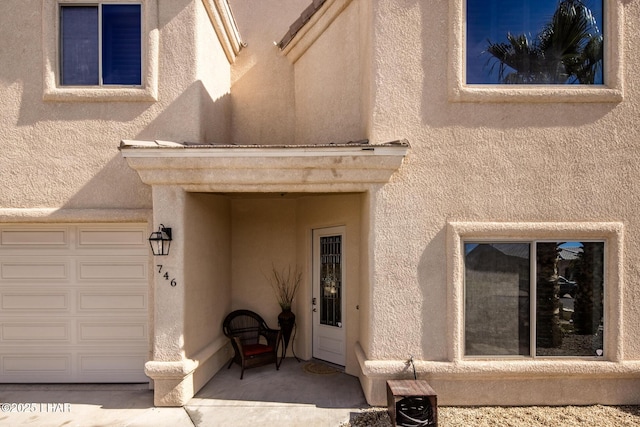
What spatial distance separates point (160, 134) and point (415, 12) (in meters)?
5.05

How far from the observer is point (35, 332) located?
6.97 m

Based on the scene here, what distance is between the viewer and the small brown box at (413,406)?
17.0ft

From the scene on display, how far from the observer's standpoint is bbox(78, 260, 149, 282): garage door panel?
6.96 metres

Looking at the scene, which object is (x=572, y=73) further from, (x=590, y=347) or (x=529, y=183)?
(x=590, y=347)

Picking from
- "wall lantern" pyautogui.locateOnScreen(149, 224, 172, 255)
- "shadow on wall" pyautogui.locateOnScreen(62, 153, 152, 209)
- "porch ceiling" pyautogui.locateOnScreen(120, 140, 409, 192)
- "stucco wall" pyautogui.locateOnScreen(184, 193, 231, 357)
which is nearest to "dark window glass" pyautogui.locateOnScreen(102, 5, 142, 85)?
"shadow on wall" pyautogui.locateOnScreen(62, 153, 152, 209)

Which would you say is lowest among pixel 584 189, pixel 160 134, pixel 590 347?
pixel 590 347

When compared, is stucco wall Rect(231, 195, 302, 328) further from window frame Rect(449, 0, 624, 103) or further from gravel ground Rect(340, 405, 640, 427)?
window frame Rect(449, 0, 624, 103)

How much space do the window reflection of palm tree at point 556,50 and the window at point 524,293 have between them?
287 centimetres

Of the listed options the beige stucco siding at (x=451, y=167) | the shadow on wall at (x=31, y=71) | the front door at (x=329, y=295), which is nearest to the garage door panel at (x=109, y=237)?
the shadow on wall at (x=31, y=71)

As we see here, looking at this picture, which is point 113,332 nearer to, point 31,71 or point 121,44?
point 31,71

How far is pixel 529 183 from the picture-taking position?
19.7 feet

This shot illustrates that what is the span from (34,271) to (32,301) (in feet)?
1.91

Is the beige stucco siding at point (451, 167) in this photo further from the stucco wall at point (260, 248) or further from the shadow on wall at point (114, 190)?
the shadow on wall at point (114, 190)

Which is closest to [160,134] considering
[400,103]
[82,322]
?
[82,322]
